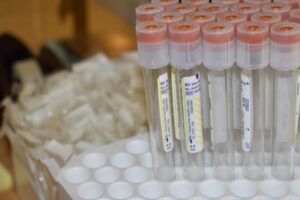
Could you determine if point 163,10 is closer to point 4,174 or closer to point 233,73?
point 233,73

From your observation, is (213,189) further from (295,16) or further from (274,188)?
(295,16)

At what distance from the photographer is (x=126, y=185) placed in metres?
0.69

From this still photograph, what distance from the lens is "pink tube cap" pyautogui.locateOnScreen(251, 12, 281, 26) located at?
624 millimetres

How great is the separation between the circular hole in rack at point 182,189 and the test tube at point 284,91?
100 mm

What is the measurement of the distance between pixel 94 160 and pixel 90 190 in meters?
0.07

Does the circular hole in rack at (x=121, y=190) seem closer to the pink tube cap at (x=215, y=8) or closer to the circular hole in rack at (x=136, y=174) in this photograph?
the circular hole in rack at (x=136, y=174)

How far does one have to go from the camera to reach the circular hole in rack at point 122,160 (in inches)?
28.9

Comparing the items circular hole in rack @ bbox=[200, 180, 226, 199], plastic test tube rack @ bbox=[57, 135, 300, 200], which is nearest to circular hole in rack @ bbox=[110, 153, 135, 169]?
plastic test tube rack @ bbox=[57, 135, 300, 200]

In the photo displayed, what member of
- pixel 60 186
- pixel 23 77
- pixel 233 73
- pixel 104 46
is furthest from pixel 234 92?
pixel 104 46

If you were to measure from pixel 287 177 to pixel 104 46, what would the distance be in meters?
0.83

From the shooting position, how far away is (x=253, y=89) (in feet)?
2.13

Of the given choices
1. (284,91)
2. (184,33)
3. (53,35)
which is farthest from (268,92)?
Result: (53,35)

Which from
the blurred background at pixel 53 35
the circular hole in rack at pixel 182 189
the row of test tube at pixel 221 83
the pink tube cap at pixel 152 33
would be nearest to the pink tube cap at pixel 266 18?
the row of test tube at pixel 221 83

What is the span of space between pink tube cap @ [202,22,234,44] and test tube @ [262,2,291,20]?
0.07m
